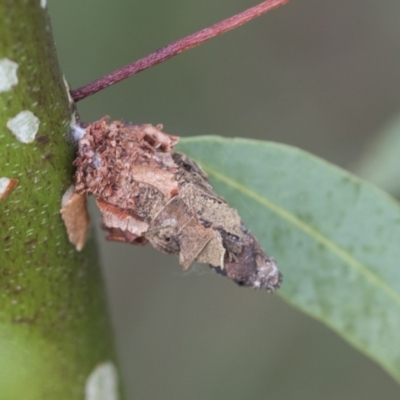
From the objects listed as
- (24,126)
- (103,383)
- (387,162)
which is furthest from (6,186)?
(387,162)

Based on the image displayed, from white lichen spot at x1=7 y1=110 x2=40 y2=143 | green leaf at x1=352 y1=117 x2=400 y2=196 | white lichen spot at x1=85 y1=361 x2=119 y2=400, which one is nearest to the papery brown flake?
white lichen spot at x1=7 y1=110 x2=40 y2=143

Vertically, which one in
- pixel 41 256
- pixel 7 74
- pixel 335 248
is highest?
pixel 7 74

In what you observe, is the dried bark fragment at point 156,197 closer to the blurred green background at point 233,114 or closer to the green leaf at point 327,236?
the green leaf at point 327,236

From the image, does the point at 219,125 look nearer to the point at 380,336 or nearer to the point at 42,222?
the point at 380,336

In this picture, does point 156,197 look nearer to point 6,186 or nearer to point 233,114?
point 6,186

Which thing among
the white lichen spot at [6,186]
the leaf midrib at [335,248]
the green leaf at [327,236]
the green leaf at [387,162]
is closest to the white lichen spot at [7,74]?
the white lichen spot at [6,186]

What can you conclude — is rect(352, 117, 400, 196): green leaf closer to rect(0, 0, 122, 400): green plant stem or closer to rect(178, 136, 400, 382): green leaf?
rect(178, 136, 400, 382): green leaf

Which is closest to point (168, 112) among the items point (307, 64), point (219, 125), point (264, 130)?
point (219, 125)
